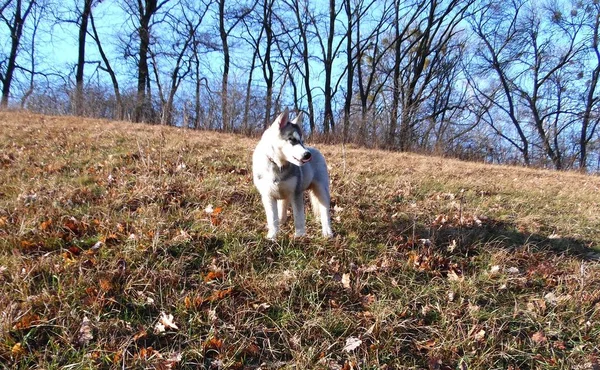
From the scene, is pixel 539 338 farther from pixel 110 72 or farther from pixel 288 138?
pixel 110 72

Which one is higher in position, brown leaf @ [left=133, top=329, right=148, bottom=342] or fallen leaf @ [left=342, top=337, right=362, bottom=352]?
brown leaf @ [left=133, top=329, right=148, bottom=342]

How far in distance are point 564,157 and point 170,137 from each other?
25.7 meters

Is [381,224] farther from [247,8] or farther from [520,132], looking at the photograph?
[520,132]

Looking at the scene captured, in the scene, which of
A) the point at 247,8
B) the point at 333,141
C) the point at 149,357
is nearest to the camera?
the point at 149,357

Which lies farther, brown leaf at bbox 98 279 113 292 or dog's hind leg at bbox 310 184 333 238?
dog's hind leg at bbox 310 184 333 238

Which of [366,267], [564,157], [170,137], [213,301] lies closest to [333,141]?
[170,137]

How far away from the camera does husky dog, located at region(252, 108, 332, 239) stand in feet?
10.4

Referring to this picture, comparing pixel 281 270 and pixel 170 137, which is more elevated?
pixel 170 137

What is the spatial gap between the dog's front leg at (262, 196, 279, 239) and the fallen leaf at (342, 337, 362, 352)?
134 centimetres

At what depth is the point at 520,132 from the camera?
22844mm

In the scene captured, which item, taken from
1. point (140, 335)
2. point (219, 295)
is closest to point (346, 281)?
point (219, 295)

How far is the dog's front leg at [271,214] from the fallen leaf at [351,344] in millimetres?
1337

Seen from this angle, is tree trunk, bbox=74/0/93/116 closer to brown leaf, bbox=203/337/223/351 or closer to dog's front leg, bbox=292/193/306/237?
dog's front leg, bbox=292/193/306/237

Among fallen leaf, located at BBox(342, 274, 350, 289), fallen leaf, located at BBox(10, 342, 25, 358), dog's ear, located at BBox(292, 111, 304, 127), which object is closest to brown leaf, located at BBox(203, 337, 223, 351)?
fallen leaf, located at BBox(10, 342, 25, 358)
